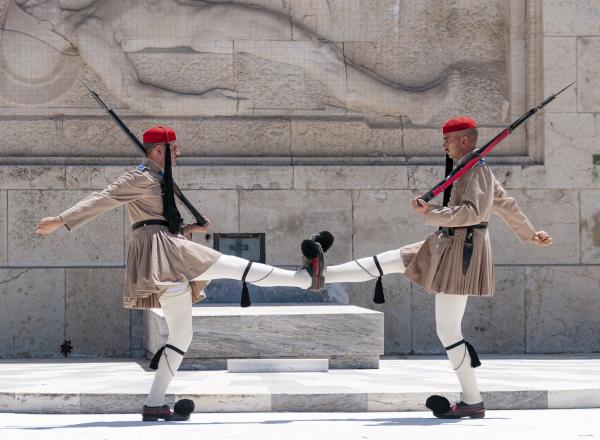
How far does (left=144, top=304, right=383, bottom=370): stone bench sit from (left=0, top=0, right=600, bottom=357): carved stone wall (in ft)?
5.60

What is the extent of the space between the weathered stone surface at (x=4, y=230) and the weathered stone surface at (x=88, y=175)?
0.58 meters

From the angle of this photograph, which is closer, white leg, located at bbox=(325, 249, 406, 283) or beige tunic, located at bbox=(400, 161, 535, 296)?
beige tunic, located at bbox=(400, 161, 535, 296)

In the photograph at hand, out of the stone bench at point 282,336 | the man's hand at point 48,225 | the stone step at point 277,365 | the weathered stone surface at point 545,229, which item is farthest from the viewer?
the weathered stone surface at point 545,229

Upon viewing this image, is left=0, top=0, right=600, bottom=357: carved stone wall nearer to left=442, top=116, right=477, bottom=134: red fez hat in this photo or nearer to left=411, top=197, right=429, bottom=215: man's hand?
left=442, top=116, right=477, bottom=134: red fez hat

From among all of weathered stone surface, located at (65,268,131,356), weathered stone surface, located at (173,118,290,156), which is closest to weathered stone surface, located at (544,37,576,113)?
weathered stone surface, located at (173,118,290,156)

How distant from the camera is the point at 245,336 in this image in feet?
32.3

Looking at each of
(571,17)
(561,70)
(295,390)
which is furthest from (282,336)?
(571,17)

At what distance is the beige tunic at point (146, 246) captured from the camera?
7.29 metres

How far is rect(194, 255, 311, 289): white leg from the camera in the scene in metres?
7.46

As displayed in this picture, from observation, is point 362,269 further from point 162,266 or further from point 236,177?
point 236,177

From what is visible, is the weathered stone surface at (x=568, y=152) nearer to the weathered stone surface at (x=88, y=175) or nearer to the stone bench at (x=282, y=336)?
the stone bench at (x=282, y=336)

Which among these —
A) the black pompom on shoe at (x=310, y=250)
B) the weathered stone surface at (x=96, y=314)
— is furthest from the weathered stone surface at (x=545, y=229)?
the black pompom on shoe at (x=310, y=250)

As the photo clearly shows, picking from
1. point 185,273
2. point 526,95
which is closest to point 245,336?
point 185,273

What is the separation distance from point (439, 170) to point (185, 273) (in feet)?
16.7
